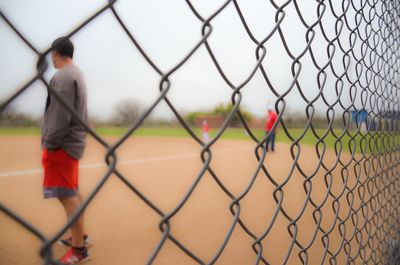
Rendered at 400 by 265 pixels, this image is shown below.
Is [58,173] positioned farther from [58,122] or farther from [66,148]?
[58,122]

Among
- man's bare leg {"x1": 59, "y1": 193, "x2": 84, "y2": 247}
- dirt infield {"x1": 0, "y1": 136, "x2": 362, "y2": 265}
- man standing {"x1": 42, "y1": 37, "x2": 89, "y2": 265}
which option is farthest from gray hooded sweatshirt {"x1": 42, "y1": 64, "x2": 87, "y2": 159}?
dirt infield {"x1": 0, "y1": 136, "x2": 362, "y2": 265}

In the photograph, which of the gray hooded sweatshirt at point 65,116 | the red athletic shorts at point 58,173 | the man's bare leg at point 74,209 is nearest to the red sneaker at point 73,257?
the man's bare leg at point 74,209

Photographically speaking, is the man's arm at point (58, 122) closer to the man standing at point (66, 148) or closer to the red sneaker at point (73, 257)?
the man standing at point (66, 148)

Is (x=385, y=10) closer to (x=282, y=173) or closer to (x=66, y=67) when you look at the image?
(x=66, y=67)

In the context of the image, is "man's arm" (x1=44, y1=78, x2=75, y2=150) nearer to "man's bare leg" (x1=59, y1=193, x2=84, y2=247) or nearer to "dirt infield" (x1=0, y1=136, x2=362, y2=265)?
"man's bare leg" (x1=59, y1=193, x2=84, y2=247)

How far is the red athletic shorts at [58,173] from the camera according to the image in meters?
2.12

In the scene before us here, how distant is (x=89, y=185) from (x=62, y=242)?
3637mm

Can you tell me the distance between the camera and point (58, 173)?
214 cm

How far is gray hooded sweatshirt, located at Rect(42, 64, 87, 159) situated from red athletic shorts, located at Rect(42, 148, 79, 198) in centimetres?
5

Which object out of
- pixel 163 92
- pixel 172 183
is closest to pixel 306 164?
pixel 172 183

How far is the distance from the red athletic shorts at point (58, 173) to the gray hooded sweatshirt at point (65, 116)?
0.05 metres

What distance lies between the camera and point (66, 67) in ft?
5.82

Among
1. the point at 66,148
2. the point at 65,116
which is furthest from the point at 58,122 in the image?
the point at 66,148

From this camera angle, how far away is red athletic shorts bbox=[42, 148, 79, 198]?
212 cm
